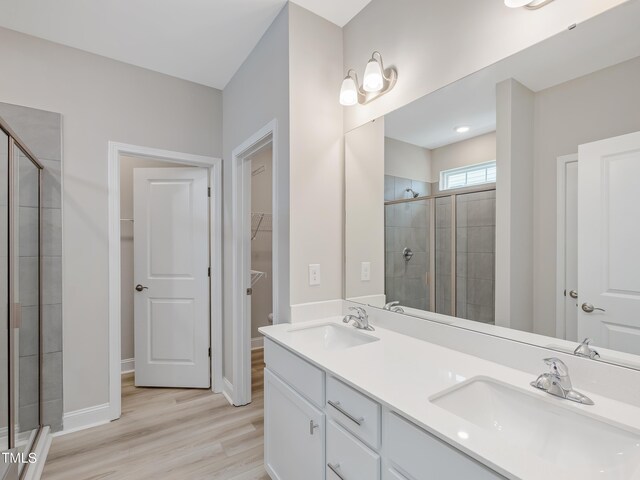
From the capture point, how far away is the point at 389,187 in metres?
1.77

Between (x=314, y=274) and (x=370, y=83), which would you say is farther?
(x=314, y=274)

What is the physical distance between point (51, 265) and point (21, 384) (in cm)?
74

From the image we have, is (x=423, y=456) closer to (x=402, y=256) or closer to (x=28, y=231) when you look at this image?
(x=402, y=256)

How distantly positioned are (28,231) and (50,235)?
24cm

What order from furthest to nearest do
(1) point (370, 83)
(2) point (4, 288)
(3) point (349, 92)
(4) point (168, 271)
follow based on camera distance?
(4) point (168, 271) < (3) point (349, 92) < (1) point (370, 83) < (2) point (4, 288)

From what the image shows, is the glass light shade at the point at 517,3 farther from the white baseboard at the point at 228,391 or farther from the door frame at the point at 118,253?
the white baseboard at the point at 228,391

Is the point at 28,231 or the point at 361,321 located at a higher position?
the point at 28,231

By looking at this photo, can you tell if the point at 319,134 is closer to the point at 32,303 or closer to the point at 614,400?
the point at 614,400

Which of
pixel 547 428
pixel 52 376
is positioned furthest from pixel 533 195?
pixel 52 376

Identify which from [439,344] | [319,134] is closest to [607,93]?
[439,344]

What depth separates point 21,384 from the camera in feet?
5.97

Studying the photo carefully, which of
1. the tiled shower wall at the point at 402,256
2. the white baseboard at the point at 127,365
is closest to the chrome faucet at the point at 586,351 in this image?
the tiled shower wall at the point at 402,256

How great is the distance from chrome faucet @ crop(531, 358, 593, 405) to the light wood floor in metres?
1.55

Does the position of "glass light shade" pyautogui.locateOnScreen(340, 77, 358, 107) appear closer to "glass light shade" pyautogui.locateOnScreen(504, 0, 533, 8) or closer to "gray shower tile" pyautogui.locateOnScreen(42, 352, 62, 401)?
"glass light shade" pyautogui.locateOnScreen(504, 0, 533, 8)
